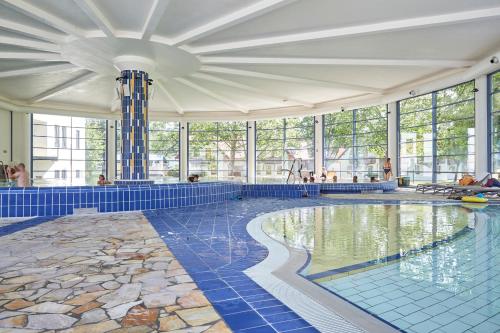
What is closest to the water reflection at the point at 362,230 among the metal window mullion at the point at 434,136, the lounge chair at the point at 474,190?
the lounge chair at the point at 474,190

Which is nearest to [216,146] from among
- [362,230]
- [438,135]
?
[438,135]

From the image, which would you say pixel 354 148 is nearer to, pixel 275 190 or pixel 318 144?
pixel 318 144

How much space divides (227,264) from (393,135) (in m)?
12.6

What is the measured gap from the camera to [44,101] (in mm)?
14258

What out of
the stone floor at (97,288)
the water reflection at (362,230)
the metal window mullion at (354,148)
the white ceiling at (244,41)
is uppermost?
the white ceiling at (244,41)

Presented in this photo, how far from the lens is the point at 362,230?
→ 5258 millimetres

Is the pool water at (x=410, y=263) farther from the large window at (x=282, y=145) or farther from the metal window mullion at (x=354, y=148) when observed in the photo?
the large window at (x=282, y=145)

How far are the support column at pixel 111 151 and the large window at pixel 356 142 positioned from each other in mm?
Result: 10732

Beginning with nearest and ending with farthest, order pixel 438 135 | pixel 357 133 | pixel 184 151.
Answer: pixel 438 135, pixel 357 133, pixel 184 151

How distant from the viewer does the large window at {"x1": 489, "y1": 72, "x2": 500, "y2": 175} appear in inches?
379

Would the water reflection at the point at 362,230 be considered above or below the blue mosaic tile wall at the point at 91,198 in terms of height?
below

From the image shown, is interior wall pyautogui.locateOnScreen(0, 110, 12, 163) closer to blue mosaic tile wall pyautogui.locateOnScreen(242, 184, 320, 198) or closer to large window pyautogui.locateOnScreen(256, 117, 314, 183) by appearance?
blue mosaic tile wall pyautogui.locateOnScreen(242, 184, 320, 198)

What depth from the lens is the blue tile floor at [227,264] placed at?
186 centimetres

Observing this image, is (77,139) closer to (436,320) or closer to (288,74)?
(288,74)
